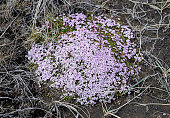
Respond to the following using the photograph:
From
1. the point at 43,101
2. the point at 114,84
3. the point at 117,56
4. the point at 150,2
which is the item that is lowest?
the point at 43,101

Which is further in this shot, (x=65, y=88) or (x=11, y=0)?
(x=11, y=0)

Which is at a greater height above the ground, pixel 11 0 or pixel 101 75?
pixel 11 0

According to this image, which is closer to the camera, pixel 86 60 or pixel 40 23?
pixel 86 60

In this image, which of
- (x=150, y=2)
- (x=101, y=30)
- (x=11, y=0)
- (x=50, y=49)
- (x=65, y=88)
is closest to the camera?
(x=65, y=88)

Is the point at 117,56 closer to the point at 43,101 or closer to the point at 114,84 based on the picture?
the point at 114,84

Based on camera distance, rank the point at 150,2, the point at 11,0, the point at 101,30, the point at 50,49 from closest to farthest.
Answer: the point at 50,49
the point at 101,30
the point at 11,0
the point at 150,2

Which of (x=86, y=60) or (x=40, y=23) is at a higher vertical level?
(x=40, y=23)

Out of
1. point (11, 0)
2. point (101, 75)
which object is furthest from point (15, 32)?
point (101, 75)
